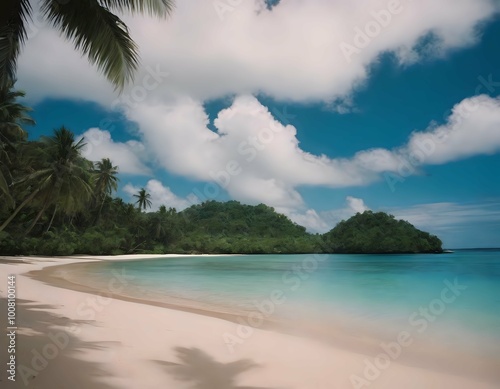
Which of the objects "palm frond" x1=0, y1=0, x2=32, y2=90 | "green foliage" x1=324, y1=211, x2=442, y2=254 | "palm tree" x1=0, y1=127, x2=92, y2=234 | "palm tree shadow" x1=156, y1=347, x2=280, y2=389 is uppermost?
"green foliage" x1=324, y1=211, x2=442, y2=254

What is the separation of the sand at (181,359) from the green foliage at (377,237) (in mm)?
69617

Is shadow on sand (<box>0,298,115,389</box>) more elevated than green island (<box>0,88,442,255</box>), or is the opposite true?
green island (<box>0,88,442,255</box>)

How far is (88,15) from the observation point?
5.38 metres

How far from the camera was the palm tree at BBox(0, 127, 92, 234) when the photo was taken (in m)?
20.3

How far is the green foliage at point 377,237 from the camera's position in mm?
71750

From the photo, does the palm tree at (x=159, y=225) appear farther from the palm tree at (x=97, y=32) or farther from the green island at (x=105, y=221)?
the palm tree at (x=97, y=32)

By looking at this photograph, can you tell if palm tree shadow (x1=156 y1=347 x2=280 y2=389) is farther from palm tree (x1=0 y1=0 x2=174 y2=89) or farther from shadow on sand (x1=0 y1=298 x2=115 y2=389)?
palm tree (x1=0 y1=0 x2=174 y2=89)

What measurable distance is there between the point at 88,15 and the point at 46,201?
18.8 metres

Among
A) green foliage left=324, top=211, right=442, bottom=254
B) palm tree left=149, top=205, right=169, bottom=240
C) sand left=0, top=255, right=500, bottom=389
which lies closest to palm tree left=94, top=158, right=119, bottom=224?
palm tree left=149, top=205, right=169, bottom=240

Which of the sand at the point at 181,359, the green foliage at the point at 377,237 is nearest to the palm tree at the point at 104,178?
the sand at the point at 181,359

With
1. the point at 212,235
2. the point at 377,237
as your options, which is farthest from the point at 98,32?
the point at 377,237

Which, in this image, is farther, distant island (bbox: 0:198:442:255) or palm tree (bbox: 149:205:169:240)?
palm tree (bbox: 149:205:169:240)

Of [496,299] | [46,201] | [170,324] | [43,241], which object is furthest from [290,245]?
[170,324]

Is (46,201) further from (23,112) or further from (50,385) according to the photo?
(50,385)
